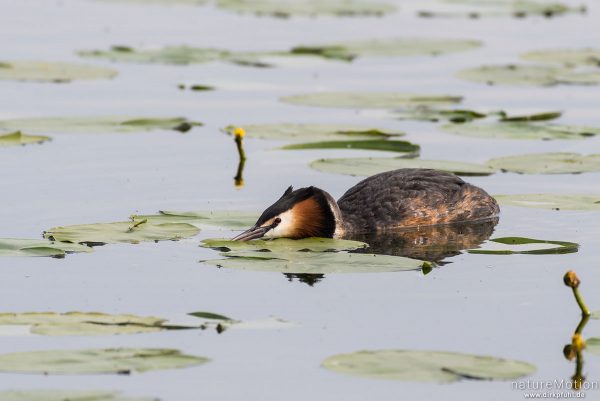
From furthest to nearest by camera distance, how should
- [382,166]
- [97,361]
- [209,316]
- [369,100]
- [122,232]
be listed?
[369,100] → [382,166] → [122,232] → [209,316] → [97,361]

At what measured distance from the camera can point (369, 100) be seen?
16.6m

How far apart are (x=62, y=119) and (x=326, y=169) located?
345cm

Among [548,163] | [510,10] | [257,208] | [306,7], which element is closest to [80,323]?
[257,208]

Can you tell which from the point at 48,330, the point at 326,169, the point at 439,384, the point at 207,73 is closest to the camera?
the point at 439,384

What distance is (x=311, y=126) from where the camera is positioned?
49.7ft

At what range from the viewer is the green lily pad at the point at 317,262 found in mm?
9492

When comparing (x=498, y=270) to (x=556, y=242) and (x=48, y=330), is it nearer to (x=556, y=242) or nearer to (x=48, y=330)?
(x=556, y=242)

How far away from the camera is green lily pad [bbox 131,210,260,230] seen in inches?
433

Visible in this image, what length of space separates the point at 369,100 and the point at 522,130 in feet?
7.68

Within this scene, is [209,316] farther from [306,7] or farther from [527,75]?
[306,7]

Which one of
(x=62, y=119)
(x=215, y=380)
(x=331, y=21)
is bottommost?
(x=215, y=380)

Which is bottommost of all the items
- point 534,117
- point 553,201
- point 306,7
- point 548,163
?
point 553,201

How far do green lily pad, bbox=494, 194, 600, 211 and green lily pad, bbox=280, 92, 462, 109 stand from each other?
4.33 metres

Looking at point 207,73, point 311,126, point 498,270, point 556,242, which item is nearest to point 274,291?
point 498,270
